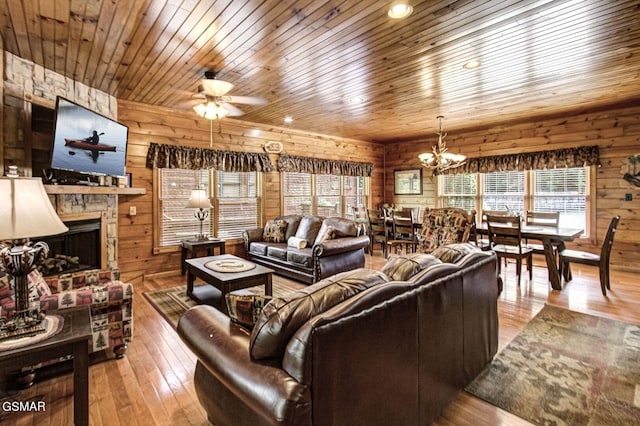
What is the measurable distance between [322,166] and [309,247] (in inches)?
104

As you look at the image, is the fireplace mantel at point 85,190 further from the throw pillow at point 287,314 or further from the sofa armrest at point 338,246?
the throw pillow at point 287,314

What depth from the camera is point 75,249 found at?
3693 millimetres

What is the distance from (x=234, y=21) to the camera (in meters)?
2.51

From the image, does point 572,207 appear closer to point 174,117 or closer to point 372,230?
point 372,230

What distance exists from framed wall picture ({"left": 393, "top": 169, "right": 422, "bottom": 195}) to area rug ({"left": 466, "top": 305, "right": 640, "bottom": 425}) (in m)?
5.10

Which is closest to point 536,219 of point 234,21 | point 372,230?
point 372,230

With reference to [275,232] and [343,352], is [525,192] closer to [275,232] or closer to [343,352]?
[275,232]

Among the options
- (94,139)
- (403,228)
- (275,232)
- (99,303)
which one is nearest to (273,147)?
(275,232)

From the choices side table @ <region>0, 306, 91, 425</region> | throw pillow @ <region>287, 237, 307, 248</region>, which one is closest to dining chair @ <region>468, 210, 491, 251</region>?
throw pillow @ <region>287, 237, 307, 248</region>

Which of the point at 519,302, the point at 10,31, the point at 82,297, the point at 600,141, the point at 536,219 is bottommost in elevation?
the point at 519,302

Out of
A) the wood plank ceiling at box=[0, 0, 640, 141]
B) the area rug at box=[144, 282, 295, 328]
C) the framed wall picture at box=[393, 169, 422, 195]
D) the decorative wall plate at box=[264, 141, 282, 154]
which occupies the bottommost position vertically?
the area rug at box=[144, 282, 295, 328]

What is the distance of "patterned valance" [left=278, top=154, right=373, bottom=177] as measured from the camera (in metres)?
6.54

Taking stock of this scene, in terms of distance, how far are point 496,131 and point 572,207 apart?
2.00 m

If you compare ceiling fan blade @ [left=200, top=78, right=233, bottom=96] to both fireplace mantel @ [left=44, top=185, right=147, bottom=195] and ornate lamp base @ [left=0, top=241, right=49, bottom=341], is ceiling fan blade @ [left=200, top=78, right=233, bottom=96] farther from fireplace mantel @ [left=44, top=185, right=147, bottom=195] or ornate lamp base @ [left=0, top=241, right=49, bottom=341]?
ornate lamp base @ [left=0, top=241, right=49, bottom=341]
